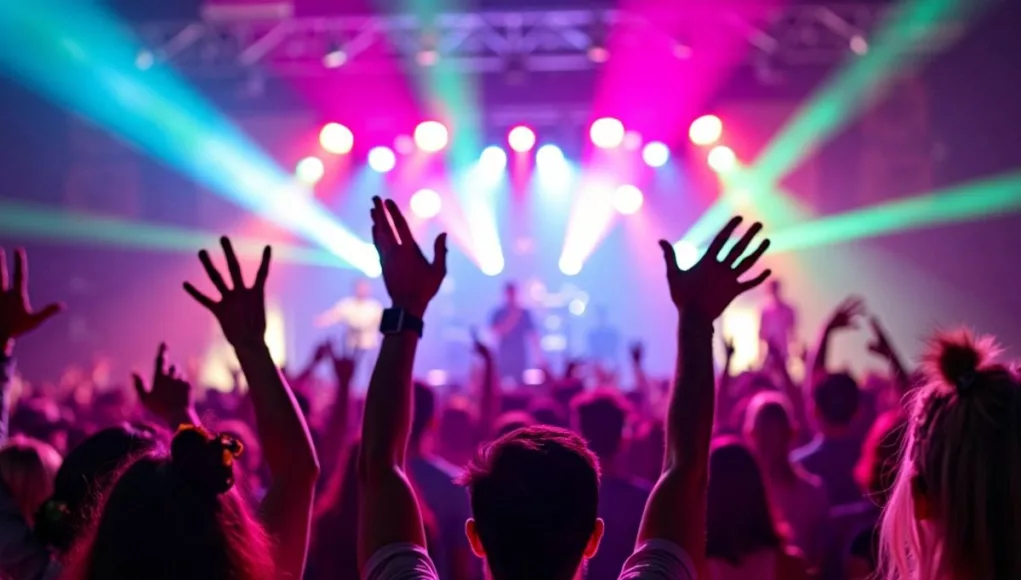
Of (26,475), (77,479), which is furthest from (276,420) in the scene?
(26,475)

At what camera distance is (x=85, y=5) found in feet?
37.5

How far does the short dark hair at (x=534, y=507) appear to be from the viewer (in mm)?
1702

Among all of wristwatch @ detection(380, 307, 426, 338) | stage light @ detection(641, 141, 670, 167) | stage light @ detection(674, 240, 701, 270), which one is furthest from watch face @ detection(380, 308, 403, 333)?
stage light @ detection(674, 240, 701, 270)

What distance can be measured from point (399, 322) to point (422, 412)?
74.3 inches

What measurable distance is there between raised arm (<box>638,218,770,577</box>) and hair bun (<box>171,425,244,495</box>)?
2.47 feet

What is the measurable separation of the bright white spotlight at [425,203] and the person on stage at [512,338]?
2963 mm

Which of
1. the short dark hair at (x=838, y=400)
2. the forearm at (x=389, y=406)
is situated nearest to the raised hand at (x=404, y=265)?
the forearm at (x=389, y=406)

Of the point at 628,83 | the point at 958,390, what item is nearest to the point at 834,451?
the point at 958,390

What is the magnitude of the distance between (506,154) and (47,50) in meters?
5.95

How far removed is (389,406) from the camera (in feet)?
6.89

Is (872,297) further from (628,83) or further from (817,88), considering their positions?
(628,83)

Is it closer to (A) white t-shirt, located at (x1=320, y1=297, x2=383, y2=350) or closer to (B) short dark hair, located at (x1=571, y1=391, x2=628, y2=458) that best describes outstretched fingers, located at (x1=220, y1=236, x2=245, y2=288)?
(B) short dark hair, located at (x1=571, y1=391, x2=628, y2=458)

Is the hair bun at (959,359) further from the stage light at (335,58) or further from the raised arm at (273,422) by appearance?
the stage light at (335,58)

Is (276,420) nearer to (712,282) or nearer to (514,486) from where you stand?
(514,486)
